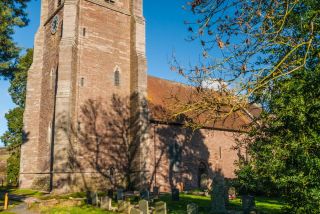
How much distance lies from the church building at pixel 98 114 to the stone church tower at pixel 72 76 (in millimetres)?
72

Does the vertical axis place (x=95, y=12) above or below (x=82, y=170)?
above

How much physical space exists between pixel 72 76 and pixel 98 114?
342 centimetres

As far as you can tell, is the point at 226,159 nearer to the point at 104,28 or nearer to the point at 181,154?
the point at 181,154

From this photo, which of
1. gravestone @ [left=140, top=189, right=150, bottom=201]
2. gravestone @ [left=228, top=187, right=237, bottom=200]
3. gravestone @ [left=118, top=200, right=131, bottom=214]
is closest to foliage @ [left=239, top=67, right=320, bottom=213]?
gravestone @ [left=118, top=200, right=131, bottom=214]

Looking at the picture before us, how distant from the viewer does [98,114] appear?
2536 cm

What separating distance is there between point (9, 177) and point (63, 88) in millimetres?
18285

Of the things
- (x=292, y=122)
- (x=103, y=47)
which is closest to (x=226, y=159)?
(x=103, y=47)

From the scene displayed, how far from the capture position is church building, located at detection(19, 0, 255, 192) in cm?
2398

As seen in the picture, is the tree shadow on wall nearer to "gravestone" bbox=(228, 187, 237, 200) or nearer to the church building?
the church building

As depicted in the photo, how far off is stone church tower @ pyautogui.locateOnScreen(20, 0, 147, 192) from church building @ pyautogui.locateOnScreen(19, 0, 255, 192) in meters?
0.07

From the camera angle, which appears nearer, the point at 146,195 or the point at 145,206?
the point at 145,206

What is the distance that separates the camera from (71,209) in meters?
16.2

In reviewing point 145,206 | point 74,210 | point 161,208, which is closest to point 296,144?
point 161,208

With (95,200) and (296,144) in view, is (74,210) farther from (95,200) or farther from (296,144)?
(296,144)
